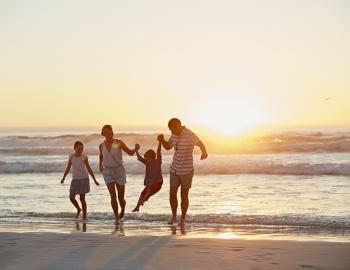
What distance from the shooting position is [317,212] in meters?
11.7

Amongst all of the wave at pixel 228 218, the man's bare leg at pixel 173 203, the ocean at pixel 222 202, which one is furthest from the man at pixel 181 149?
the wave at pixel 228 218

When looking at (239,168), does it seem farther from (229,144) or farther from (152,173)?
(229,144)

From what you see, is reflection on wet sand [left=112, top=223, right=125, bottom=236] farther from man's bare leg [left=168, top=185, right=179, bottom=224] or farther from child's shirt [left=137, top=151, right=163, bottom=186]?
child's shirt [left=137, top=151, right=163, bottom=186]

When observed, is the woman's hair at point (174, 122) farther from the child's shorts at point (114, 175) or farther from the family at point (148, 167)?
the child's shorts at point (114, 175)

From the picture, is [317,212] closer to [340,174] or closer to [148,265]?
[148,265]

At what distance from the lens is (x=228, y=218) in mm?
11000

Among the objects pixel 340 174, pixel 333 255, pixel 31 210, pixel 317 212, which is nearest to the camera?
pixel 333 255

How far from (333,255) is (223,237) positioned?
1.99 meters

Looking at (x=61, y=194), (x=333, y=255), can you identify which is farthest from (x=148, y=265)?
(x=61, y=194)

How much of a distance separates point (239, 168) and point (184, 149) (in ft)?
42.0

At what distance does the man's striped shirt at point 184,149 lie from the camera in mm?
10039

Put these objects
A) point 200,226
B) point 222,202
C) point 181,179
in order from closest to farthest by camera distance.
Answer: point 181,179, point 200,226, point 222,202

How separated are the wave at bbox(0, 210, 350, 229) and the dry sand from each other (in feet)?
7.74

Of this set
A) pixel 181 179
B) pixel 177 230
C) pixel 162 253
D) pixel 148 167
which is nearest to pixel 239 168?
pixel 148 167
